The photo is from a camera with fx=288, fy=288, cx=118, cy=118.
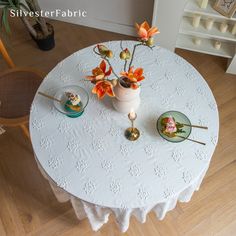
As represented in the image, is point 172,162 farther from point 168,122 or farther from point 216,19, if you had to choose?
point 216,19

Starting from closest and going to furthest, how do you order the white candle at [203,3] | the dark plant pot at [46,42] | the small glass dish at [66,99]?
the small glass dish at [66,99] → the white candle at [203,3] → the dark plant pot at [46,42]

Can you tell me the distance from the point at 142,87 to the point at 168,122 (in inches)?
10.7

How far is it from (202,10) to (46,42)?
1.17 m

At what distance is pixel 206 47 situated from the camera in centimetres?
213

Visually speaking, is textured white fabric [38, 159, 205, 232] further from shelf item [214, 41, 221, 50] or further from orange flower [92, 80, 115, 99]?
shelf item [214, 41, 221, 50]

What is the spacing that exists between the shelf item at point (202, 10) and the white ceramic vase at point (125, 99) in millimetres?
910

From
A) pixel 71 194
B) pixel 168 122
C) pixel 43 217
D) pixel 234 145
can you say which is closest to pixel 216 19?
pixel 234 145

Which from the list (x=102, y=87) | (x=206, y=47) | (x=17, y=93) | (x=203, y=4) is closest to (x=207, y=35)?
(x=206, y=47)

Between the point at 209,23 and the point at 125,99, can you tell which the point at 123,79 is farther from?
the point at 209,23

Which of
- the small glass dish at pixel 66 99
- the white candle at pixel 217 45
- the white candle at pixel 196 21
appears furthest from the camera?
the white candle at pixel 217 45

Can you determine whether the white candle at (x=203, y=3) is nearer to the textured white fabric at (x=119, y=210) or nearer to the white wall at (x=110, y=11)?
the white wall at (x=110, y=11)

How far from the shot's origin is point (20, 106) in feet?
5.17

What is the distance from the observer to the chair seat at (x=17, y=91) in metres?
1.56

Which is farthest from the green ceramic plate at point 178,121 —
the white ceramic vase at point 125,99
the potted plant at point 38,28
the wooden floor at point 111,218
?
the potted plant at point 38,28
